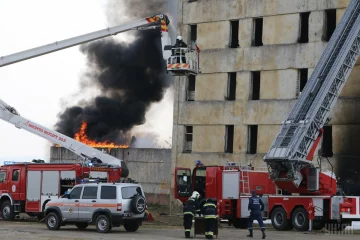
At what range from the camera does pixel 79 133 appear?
62.2 m

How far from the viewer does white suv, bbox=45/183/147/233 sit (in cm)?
2820

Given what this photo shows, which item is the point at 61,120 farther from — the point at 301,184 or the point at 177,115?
the point at 301,184

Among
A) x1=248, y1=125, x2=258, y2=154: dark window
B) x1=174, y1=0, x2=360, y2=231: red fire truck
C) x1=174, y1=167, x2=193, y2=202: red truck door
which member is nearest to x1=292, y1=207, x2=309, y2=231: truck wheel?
x1=174, y1=0, x2=360, y2=231: red fire truck

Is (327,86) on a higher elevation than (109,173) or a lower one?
higher

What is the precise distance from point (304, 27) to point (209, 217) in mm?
20231

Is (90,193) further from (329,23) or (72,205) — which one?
(329,23)

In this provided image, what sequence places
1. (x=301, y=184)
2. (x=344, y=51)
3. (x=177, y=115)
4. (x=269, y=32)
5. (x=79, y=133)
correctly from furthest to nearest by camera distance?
(x=79, y=133) < (x=177, y=115) < (x=269, y=32) < (x=344, y=51) < (x=301, y=184)

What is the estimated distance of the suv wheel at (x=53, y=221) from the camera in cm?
2955

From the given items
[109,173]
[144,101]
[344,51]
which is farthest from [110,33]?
[144,101]

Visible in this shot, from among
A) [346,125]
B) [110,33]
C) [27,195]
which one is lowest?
[27,195]

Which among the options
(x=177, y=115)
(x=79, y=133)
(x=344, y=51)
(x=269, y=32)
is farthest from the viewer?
(x=79, y=133)

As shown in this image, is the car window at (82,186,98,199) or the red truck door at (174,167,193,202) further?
the red truck door at (174,167,193,202)

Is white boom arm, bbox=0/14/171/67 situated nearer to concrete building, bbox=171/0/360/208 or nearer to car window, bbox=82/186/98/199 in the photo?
concrete building, bbox=171/0/360/208

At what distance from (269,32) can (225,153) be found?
738 cm
